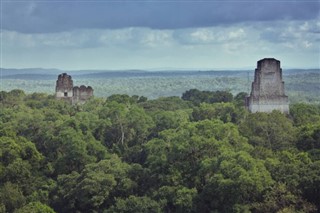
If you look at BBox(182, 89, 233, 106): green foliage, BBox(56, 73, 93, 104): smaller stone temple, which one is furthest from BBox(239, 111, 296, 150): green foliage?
BBox(56, 73, 93, 104): smaller stone temple

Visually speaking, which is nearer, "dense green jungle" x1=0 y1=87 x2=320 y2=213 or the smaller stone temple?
"dense green jungle" x1=0 y1=87 x2=320 y2=213

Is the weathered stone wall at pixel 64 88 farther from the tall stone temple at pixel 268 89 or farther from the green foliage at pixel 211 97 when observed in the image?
the tall stone temple at pixel 268 89

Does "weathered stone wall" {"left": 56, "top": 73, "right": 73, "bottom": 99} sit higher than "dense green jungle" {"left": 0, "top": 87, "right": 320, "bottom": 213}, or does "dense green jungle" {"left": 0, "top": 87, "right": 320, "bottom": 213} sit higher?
"weathered stone wall" {"left": 56, "top": 73, "right": 73, "bottom": 99}

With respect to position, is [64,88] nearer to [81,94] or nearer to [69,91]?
[69,91]

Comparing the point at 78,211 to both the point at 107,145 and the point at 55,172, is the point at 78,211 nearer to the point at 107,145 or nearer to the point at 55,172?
the point at 55,172

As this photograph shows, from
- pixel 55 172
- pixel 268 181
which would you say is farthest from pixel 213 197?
pixel 55 172

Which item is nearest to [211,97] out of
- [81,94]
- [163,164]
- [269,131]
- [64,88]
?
[81,94]

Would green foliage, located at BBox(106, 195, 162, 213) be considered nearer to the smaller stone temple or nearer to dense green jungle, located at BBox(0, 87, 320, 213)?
dense green jungle, located at BBox(0, 87, 320, 213)
